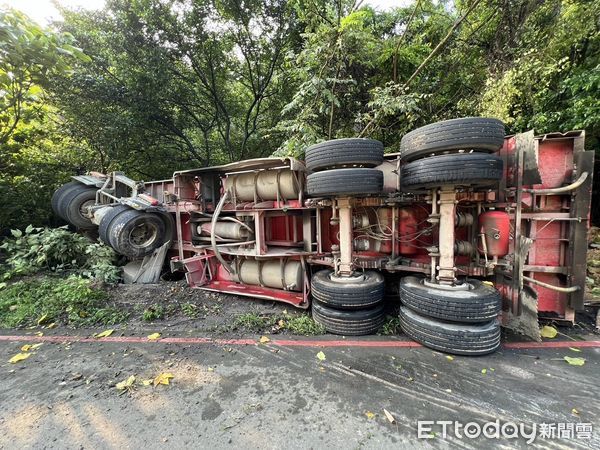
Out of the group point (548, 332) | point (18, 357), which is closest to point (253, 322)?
point (18, 357)

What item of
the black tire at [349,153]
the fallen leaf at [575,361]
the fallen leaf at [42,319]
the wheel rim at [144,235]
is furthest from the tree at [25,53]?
the fallen leaf at [575,361]

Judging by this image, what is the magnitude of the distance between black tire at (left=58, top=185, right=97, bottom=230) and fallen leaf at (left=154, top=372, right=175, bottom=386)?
204 inches

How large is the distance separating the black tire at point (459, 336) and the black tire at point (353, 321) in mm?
499

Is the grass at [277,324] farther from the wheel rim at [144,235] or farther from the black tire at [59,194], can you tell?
the black tire at [59,194]

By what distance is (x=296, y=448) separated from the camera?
5.19 feet

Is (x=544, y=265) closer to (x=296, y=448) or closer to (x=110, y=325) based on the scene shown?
(x=296, y=448)

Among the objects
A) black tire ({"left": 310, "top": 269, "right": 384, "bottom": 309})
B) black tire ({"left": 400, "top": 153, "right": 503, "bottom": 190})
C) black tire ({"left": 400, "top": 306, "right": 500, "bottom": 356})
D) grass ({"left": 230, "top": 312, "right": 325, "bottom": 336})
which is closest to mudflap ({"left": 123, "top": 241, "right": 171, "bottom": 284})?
grass ({"left": 230, "top": 312, "right": 325, "bottom": 336})

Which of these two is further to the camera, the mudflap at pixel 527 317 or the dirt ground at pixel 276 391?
the mudflap at pixel 527 317

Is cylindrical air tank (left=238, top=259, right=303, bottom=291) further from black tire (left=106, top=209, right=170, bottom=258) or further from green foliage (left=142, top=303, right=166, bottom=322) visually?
black tire (left=106, top=209, right=170, bottom=258)

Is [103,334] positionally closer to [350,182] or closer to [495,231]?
[350,182]

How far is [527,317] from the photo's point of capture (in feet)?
8.79

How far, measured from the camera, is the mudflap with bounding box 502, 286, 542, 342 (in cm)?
263

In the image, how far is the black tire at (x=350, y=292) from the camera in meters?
2.89

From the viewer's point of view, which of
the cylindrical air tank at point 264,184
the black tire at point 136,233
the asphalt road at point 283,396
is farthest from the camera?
the black tire at point 136,233
